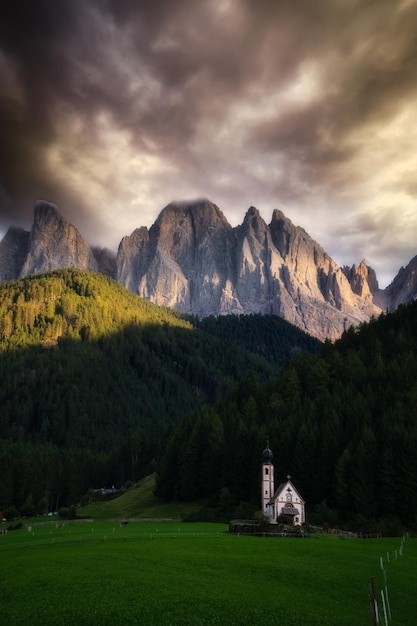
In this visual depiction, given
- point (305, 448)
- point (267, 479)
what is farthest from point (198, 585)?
point (305, 448)

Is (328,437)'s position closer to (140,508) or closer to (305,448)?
(305,448)

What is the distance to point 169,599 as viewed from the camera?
23328mm

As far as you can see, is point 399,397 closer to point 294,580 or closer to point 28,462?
point 294,580

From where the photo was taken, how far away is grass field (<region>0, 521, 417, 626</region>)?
2152 cm

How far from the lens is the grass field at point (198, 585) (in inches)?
847

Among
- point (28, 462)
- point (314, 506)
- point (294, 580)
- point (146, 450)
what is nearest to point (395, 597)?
point (294, 580)

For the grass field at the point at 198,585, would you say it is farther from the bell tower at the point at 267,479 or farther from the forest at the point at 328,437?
the bell tower at the point at 267,479

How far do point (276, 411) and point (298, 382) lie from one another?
33.9ft

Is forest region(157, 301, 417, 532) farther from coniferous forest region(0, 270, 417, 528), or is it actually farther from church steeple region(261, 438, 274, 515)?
church steeple region(261, 438, 274, 515)

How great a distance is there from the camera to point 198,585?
85.4 feet

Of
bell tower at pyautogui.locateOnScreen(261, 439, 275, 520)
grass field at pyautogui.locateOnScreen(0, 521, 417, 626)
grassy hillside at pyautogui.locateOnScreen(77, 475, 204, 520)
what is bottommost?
grass field at pyautogui.locateOnScreen(0, 521, 417, 626)

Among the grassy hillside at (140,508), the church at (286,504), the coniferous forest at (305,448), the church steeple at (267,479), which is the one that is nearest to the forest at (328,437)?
the coniferous forest at (305,448)

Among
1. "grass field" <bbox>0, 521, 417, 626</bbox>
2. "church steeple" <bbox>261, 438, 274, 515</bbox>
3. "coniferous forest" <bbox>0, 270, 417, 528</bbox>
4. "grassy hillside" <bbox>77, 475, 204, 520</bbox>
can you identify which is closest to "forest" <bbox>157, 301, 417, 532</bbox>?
"coniferous forest" <bbox>0, 270, 417, 528</bbox>

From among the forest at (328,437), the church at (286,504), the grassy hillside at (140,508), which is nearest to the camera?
the church at (286,504)
